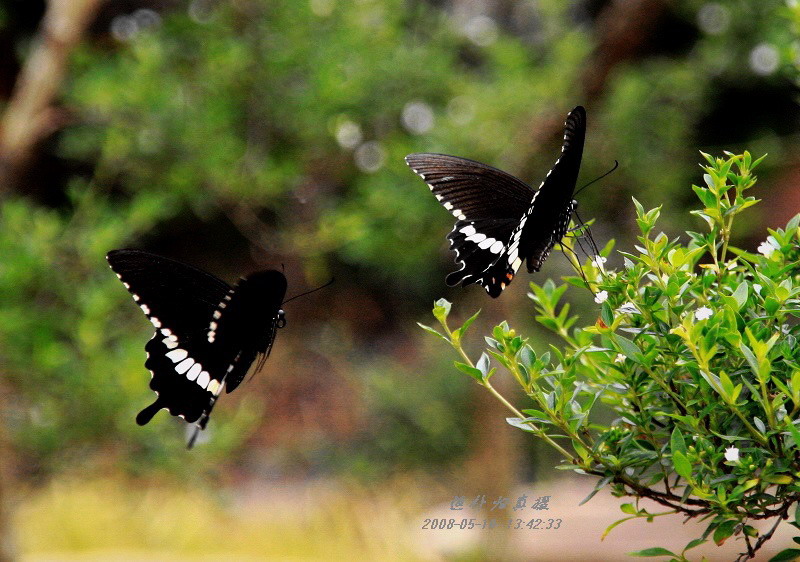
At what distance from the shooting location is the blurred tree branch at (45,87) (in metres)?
3.08

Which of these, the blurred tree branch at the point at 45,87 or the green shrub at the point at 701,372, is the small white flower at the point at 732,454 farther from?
the blurred tree branch at the point at 45,87

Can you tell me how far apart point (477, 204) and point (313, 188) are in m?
2.76

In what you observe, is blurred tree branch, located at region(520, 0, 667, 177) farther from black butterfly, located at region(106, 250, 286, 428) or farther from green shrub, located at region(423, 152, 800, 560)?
green shrub, located at region(423, 152, 800, 560)

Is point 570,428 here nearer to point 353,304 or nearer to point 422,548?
point 422,548

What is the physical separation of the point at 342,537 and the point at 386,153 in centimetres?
354

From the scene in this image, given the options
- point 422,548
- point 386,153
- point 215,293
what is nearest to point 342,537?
point 422,548

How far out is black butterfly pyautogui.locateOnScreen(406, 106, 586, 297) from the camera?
1300 mm

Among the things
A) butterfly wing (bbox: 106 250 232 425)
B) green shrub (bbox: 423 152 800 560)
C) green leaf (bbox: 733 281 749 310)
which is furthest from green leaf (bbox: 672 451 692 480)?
butterfly wing (bbox: 106 250 232 425)

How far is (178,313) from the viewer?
1.43m

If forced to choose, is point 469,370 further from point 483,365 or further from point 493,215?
point 493,215

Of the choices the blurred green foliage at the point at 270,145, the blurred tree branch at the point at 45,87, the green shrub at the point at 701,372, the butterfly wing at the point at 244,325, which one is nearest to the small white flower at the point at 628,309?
the green shrub at the point at 701,372

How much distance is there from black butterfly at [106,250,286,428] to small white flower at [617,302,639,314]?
24.0 inches

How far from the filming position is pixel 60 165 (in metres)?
5.05

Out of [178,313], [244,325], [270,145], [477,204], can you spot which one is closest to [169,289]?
[178,313]
